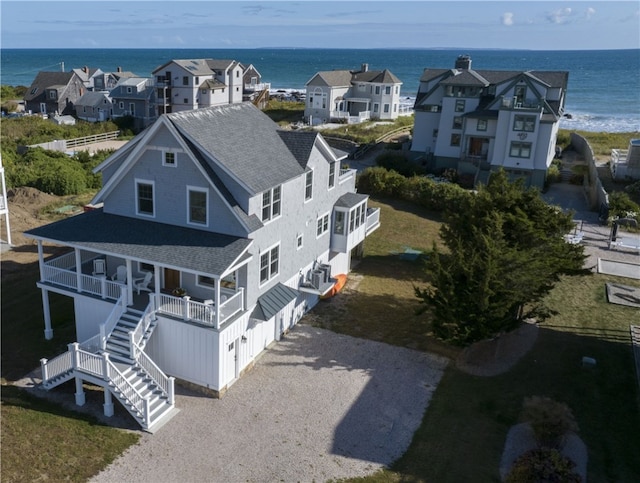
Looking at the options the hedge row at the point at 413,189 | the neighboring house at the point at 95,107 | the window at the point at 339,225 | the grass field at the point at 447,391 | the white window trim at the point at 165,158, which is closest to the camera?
the grass field at the point at 447,391

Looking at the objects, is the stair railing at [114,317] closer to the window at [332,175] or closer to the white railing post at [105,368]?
the white railing post at [105,368]

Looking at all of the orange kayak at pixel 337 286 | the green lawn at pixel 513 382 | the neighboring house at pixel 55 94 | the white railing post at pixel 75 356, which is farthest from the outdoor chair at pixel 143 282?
the neighboring house at pixel 55 94

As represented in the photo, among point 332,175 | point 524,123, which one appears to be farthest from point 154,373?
point 524,123

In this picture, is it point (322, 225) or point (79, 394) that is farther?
point (322, 225)

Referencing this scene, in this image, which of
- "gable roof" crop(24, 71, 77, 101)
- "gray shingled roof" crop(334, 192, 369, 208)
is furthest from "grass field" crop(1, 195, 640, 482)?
"gable roof" crop(24, 71, 77, 101)

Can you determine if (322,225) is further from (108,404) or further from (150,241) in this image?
(108,404)

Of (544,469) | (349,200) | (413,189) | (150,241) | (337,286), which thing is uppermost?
(349,200)
